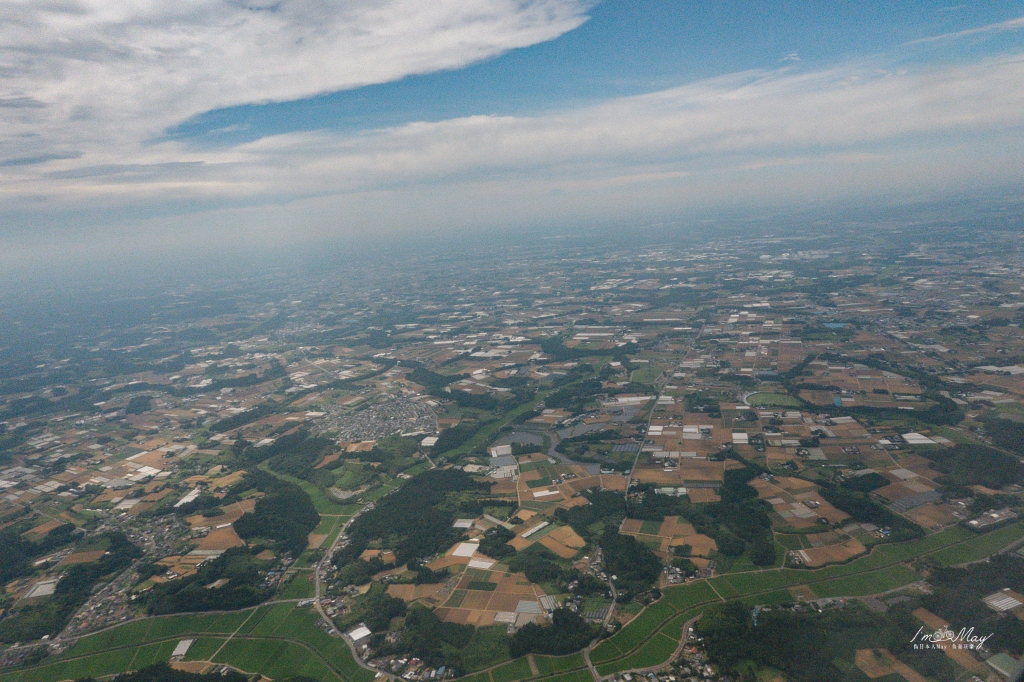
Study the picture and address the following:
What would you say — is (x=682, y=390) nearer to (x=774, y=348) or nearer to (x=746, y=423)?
(x=746, y=423)

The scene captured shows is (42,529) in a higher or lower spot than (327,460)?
lower

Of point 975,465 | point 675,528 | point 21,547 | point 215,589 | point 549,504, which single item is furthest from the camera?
point 21,547

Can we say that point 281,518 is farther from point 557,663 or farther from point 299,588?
point 557,663

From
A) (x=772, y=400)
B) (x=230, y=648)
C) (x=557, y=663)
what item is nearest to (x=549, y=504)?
(x=557, y=663)

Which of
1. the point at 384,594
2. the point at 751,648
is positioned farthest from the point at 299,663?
the point at 751,648

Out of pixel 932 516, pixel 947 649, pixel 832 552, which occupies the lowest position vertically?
pixel 832 552

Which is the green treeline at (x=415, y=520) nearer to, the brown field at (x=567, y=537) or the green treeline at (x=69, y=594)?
the brown field at (x=567, y=537)

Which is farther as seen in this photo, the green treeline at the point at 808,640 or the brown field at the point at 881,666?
the green treeline at the point at 808,640

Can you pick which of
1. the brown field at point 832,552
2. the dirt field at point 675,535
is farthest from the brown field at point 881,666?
the dirt field at point 675,535

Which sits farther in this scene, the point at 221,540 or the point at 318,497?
the point at 318,497
